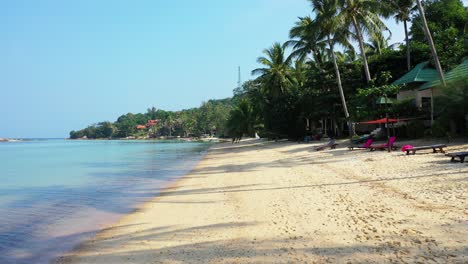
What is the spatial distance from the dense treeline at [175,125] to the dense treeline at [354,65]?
34043 mm

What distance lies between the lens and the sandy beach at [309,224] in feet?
15.4

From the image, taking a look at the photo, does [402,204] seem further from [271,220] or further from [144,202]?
[144,202]

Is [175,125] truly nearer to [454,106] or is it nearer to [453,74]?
[453,74]

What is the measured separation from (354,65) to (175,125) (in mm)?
92856

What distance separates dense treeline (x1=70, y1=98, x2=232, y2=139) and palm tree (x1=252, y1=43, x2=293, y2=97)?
3181 centimetres

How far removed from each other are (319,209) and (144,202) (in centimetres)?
566

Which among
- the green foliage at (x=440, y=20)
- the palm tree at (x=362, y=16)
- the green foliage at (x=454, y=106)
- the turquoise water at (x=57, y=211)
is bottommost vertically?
the turquoise water at (x=57, y=211)

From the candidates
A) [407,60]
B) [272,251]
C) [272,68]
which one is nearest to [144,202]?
[272,251]

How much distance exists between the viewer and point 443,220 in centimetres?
545

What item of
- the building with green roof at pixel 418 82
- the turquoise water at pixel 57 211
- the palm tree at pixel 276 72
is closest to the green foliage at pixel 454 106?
the building with green roof at pixel 418 82

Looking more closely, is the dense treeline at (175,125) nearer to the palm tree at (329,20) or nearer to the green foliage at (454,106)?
the palm tree at (329,20)

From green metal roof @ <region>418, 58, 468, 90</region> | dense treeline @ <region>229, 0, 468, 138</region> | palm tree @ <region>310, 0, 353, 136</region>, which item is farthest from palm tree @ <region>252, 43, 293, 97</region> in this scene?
green metal roof @ <region>418, 58, 468, 90</region>

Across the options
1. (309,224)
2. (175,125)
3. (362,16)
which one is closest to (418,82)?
(362,16)

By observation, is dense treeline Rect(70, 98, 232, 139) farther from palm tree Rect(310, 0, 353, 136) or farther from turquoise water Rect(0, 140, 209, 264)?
turquoise water Rect(0, 140, 209, 264)
